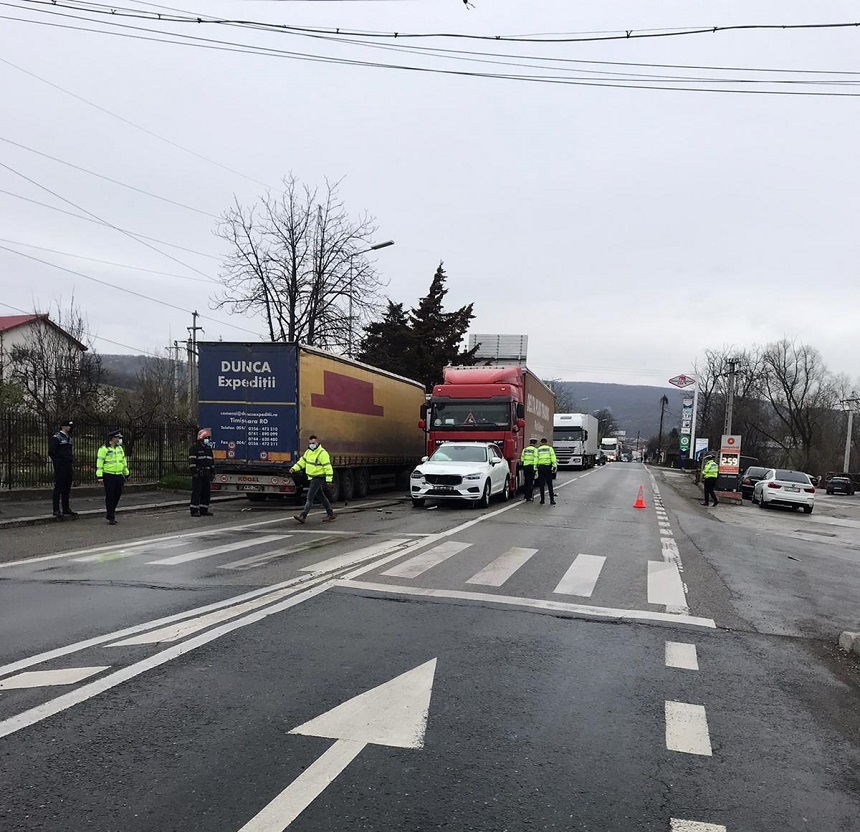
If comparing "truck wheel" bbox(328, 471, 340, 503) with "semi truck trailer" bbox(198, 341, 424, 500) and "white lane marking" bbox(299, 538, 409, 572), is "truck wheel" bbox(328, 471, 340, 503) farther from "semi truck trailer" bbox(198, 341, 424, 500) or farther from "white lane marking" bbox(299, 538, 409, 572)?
"white lane marking" bbox(299, 538, 409, 572)

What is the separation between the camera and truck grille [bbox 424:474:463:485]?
1652 centimetres

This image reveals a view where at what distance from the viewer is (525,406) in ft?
70.5

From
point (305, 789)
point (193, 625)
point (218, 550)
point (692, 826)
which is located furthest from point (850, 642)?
point (218, 550)

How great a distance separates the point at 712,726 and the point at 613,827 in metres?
1.44

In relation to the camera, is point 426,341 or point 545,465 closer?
point 545,465

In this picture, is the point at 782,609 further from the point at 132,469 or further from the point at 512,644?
the point at 132,469

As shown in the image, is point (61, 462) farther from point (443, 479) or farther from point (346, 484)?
point (443, 479)

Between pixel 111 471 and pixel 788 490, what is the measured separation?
21.0 m

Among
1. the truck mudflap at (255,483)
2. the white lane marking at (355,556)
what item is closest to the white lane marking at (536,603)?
the white lane marking at (355,556)

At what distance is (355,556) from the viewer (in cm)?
927

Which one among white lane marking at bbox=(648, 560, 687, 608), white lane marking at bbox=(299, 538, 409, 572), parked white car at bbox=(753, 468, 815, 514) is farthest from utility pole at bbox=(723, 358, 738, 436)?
white lane marking at bbox=(299, 538, 409, 572)

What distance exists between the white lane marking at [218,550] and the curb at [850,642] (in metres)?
7.23

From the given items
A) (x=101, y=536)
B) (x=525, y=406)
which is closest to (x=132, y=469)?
(x=101, y=536)

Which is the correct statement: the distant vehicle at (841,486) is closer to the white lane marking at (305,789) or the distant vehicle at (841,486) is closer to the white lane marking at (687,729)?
the white lane marking at (687,729)
